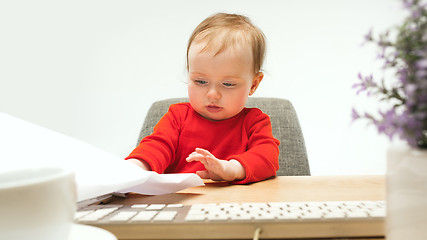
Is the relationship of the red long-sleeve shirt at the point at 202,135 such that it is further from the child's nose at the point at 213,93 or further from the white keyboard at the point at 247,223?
the white keyboard at the point at 247,223

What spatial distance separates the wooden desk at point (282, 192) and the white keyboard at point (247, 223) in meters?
0.14

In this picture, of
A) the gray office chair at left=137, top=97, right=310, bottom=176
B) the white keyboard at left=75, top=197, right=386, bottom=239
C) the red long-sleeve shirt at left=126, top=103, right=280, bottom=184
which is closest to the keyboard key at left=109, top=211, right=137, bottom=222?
the white keyboard at left=75, top=197, right=386, bottom=239

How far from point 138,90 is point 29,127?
5.39 feet

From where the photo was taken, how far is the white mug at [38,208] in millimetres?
310

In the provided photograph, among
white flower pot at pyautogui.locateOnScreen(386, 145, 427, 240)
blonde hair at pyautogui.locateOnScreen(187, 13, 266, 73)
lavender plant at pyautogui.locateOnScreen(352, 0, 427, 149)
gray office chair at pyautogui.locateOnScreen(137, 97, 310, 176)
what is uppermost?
blonde hair at pyautogui.locateOnScreen(187, 13, 266, 73)

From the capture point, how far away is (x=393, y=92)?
1.06 feet

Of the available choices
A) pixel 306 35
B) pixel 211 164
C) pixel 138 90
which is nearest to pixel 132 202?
pixel 211 164

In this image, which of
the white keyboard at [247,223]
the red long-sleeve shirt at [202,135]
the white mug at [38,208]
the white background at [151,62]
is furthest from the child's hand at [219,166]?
the white background at [151,62]

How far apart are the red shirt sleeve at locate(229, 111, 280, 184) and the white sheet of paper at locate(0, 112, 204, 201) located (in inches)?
7.6

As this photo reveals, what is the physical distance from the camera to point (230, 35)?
3.36 feet

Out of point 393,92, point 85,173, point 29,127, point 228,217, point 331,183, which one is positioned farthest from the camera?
point 331,183

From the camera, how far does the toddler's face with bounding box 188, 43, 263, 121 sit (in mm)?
984

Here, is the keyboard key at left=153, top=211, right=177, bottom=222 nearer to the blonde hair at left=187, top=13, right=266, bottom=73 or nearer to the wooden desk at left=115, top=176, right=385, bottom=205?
the wooden desk at left=115, top=176, right=385, bottom=205

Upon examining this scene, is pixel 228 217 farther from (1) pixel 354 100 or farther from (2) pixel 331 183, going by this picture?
(1) pixel 354 100
